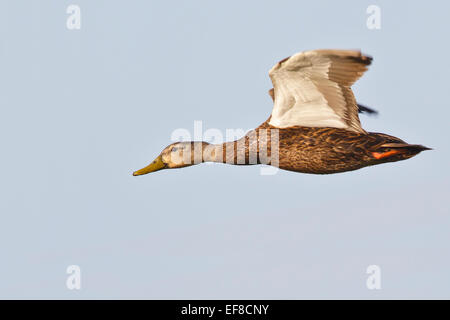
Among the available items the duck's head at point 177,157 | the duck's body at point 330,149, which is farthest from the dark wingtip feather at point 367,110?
the duck's head at point 177,157

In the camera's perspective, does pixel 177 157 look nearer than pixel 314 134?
No

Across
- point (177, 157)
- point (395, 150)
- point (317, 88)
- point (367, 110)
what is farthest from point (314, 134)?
point (367, 110)

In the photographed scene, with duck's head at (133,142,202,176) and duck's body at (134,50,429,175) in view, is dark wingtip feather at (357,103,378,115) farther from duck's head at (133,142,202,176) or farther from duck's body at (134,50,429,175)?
duck's head at (133,142,202,176)

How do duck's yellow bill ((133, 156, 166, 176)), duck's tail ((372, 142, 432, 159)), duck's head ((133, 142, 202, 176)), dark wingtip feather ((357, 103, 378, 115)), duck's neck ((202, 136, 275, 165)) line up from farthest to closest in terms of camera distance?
1. dark wingtip feather ((357, 103, 378, 115))
2. duck's yellow bill ((133, 156, 166, 176))
3. duck's head ((133, 142, 202, 176))
4. duck's neck ((202, 136, 275, 165))
5. duck's tail ((372, 142, 432, 159))

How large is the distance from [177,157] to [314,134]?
2.58 meters

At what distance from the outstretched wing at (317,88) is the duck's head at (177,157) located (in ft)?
5.18

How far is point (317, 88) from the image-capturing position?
11.6 meters

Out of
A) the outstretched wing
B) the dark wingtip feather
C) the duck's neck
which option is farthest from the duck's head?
the dark wingtip feather

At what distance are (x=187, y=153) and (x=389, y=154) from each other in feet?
11.3

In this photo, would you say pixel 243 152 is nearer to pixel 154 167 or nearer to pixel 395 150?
pixel 154 167

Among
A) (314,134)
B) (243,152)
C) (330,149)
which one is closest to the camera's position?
(330,149)

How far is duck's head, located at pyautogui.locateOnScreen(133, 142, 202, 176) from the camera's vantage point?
13.3 metres
